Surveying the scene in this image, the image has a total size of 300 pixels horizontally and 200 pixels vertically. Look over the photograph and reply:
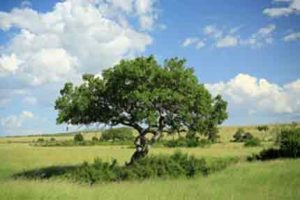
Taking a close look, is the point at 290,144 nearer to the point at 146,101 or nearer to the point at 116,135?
the point at 146,101

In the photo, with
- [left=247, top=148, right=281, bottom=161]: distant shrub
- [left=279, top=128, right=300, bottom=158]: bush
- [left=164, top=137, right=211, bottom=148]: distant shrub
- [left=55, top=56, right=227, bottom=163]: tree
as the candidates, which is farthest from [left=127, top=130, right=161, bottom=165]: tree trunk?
[left=164, top=137, right=211, bottom=148]: distant shrub

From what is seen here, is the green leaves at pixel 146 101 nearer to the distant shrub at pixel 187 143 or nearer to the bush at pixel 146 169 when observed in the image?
the bush at pixel 146 169

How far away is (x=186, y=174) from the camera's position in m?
35.3

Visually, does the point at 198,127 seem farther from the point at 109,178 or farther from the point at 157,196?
the point at 157,196

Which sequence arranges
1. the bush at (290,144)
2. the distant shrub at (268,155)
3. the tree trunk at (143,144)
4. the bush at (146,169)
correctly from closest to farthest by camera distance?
the bush at (146,169) → the tree trunk at (143,144) → the bush at (290,144) → the distant shrub at (268,155)

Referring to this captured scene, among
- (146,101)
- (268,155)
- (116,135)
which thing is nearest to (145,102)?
(146,101)

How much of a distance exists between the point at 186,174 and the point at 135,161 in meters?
3.59

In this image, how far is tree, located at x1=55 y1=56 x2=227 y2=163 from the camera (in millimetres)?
37094

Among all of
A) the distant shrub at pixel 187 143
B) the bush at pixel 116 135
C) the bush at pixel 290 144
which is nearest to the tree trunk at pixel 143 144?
the bush at pixel 290 144

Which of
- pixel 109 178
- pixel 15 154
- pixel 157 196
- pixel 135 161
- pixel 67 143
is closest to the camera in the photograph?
pixel 157 196

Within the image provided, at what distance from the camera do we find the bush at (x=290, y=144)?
1767 inches

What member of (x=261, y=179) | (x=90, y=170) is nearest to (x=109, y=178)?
(x=90, y=170)

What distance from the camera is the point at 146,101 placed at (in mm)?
35906

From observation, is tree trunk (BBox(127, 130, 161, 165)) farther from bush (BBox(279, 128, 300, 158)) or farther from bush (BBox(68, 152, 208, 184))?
bush (BBox(279, 128, 300, 158))
